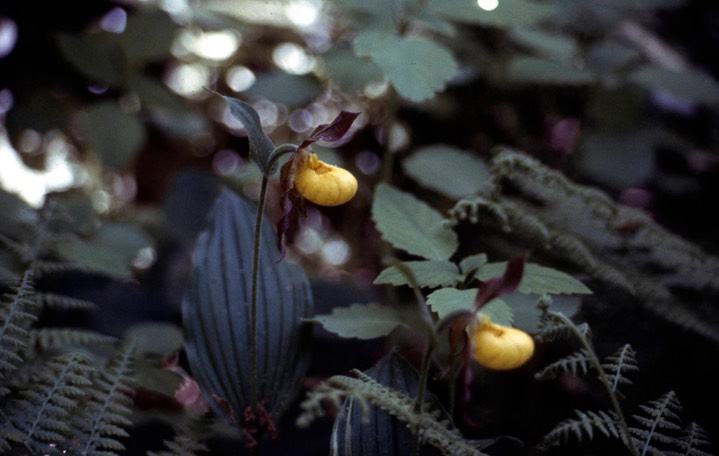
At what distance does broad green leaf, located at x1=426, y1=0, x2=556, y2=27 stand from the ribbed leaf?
0.54 meters

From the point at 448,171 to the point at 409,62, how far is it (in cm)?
29

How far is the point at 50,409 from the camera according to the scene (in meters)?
0.65

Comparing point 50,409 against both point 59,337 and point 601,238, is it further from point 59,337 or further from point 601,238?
point 601,238

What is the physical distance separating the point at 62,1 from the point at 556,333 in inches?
57.0

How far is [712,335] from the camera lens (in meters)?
0.87

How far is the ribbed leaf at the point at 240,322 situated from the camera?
80cm

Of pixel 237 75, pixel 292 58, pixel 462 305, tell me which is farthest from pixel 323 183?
pixel 237 75

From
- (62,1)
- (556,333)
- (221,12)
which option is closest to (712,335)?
(556,333)

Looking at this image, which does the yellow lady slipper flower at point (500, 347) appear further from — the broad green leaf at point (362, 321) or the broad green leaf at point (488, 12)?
the broad green leaf at point (488, 12)

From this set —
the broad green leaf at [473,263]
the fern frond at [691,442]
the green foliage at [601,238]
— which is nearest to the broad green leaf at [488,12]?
the green foliage at [601,238]

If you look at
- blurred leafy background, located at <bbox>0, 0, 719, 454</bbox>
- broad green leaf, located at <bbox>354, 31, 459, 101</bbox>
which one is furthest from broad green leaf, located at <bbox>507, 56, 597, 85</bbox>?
broad green leaf, located at <bbox>354, 31, 459, 101</bbox>

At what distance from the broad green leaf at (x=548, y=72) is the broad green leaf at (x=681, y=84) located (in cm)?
A: 11

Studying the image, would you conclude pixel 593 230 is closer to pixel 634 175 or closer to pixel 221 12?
pixel 634 175

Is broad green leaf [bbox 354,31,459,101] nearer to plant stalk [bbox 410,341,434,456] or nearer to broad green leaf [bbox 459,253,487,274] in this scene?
broad green leaf [bbox 459,253,487,274]
